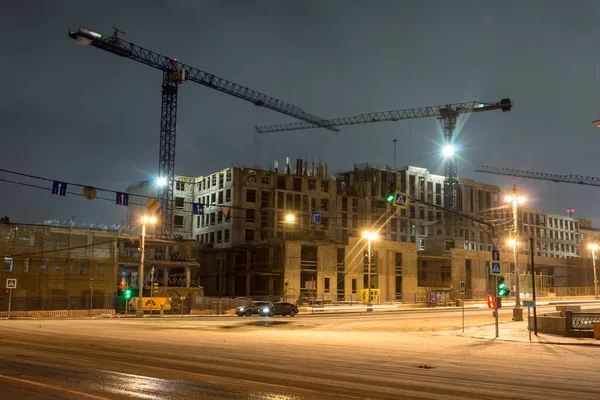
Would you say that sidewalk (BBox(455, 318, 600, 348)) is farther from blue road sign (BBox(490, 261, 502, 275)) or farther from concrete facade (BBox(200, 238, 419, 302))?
concrete facade (BBox(200, 238, 419, 302))

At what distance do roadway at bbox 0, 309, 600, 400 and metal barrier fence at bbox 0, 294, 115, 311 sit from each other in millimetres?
33623

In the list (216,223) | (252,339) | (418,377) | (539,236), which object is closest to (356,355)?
(418,377)

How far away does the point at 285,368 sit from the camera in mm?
15750

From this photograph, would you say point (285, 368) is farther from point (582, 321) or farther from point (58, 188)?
point (58, 188)

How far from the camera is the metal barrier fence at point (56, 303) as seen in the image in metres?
56.2

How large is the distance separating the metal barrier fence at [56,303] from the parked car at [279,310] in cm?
1872

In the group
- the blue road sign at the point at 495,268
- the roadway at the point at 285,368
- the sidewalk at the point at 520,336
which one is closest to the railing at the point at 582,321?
the sidewalk at the point at 520,336

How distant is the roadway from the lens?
1190 centimetres

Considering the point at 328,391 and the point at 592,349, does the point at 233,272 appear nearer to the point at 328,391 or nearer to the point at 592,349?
the point at 592,349

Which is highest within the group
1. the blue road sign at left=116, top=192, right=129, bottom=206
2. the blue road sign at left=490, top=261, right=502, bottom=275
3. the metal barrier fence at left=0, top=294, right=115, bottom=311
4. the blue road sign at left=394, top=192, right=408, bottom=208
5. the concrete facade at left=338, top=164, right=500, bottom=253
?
the concrete facade at left=338, top=164, right=500, bottom=253

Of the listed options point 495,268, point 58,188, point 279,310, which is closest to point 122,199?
point 58,188

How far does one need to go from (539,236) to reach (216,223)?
3982 inches

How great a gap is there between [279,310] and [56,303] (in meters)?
24.7

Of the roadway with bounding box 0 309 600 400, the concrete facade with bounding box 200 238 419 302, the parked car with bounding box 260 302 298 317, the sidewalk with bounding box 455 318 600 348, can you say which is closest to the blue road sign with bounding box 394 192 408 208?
the roadway with bounding box 0 309 600 400
